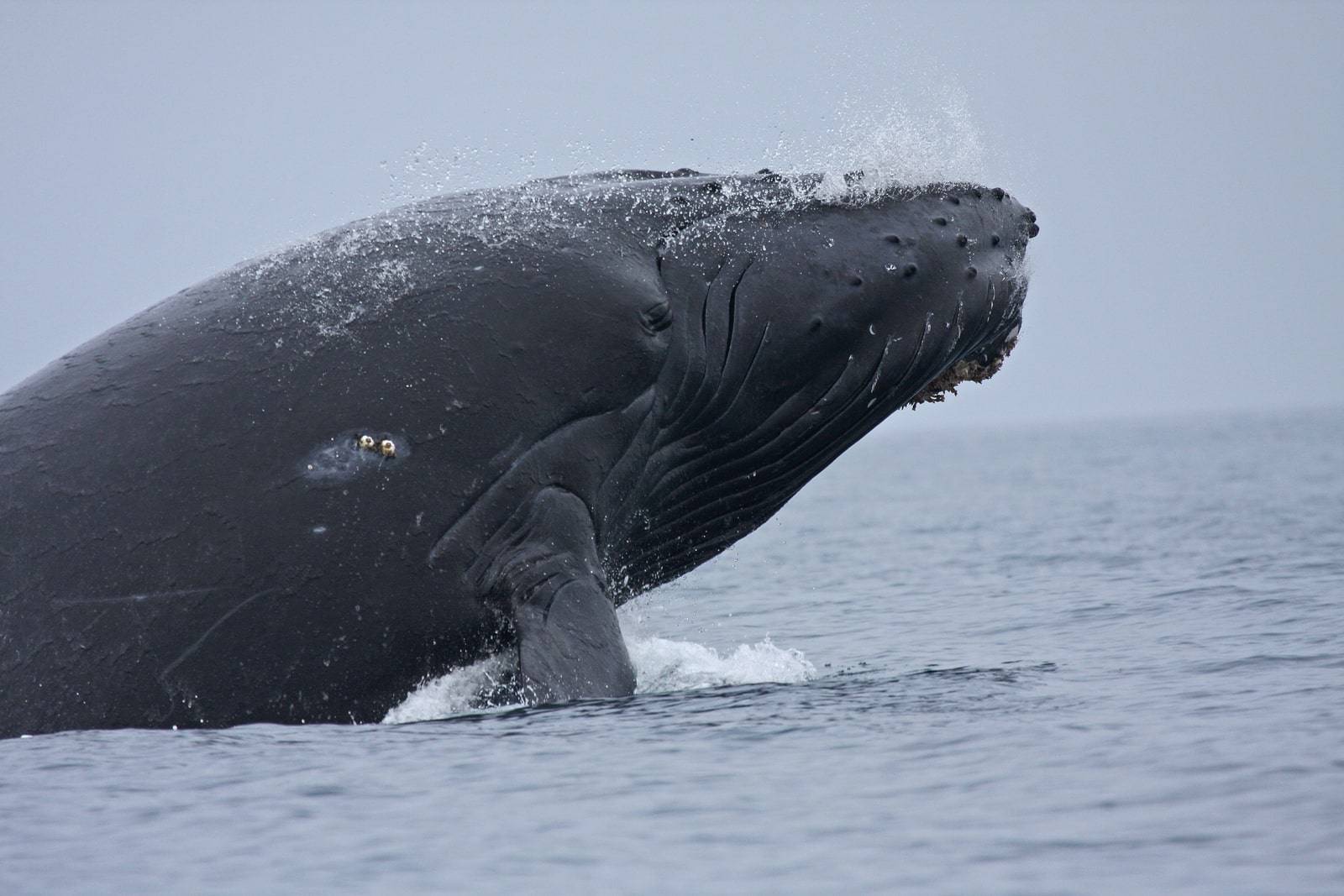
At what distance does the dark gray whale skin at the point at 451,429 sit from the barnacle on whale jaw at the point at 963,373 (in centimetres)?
21

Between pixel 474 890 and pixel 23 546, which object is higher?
pixel 23 546

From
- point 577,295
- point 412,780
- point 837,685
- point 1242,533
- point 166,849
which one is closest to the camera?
point 166,849

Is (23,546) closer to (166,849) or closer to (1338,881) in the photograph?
(166,849)

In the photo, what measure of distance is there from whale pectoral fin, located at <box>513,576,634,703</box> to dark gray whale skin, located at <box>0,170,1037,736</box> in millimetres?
16

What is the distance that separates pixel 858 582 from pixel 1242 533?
746 cm

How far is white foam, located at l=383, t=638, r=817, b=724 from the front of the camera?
991 centimetres

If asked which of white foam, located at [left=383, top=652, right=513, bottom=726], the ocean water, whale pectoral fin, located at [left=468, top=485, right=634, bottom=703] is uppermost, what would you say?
whale pectoral fin, located at [left=468, top=485, right=634, bottom=703]

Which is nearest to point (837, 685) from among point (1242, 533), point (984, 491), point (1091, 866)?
point (1091, 866)

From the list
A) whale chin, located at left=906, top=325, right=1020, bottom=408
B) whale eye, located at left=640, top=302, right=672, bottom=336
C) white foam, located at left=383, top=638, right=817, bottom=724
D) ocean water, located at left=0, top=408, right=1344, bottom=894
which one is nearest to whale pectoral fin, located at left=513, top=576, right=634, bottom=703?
ocean water, located at left=0, top=408, right=1344, bottom=894

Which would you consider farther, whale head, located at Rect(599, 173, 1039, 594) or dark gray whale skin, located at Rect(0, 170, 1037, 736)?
whale head, located at Rect(599, 173, 1039, 594)

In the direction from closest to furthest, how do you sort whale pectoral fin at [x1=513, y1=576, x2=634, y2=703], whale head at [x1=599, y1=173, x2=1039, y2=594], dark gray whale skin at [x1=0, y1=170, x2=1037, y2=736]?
whale pectoral fin at [x1=513, y1=576, x2=634, y2=703], dark gray whale skin at [x1=0, y1=170, x2=1037, y2=736], whale head at [x1=599, y1=173, x2=1039, y2=594]

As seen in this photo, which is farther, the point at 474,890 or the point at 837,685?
the point at 837,685

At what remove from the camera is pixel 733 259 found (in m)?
11.1

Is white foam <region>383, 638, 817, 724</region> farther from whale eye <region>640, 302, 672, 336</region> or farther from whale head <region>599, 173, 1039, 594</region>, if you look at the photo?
whale eye <region>640, 302, 672, 336</region>
